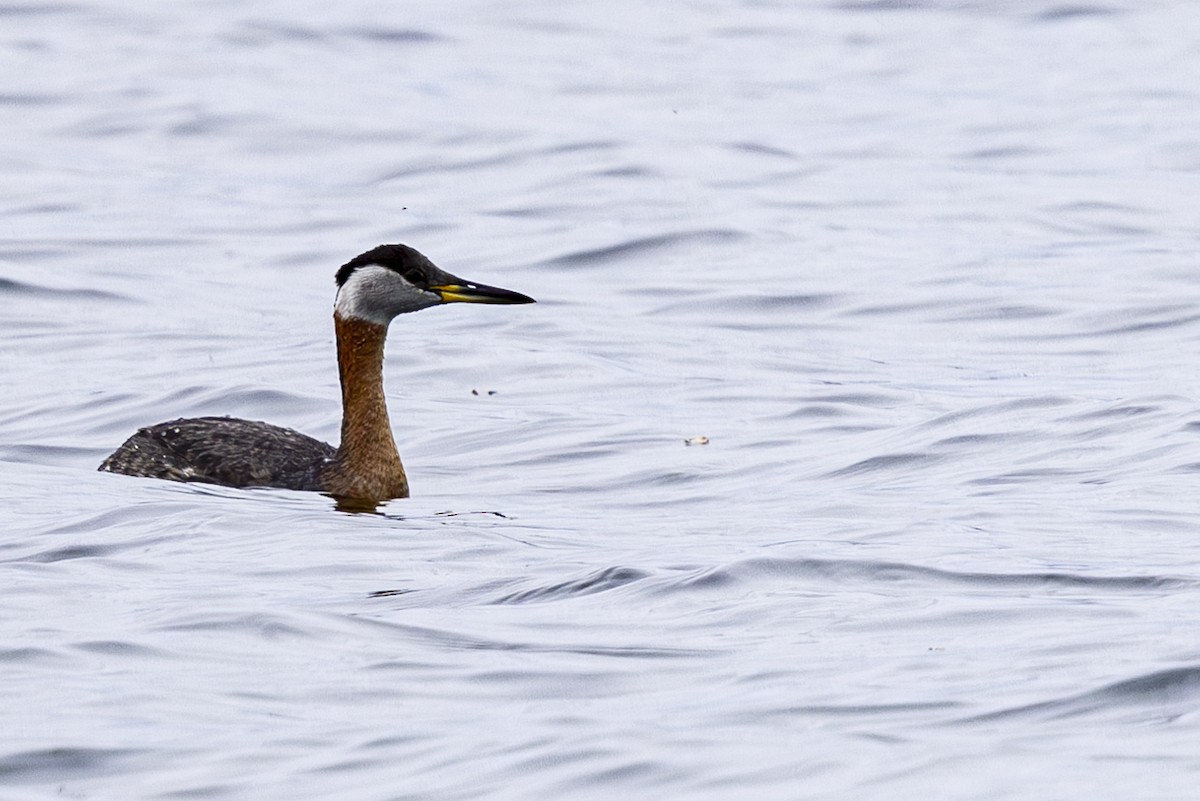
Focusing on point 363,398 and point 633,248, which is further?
point 633,248

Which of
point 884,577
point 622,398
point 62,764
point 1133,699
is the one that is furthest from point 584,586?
point 622,398

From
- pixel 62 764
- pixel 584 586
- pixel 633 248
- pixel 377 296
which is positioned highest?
pixel 377 296

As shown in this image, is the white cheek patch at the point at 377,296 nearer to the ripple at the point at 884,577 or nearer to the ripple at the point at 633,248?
the ripple at the point at 884,577

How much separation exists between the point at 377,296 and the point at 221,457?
3.92 feet

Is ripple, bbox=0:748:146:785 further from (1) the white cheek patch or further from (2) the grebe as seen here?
(1) the white cheek patch

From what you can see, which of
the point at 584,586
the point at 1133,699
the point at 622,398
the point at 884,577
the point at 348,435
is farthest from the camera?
the point at 622,398

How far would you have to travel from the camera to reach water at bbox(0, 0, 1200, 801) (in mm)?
7531

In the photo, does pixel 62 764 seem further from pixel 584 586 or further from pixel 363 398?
pixel 363 398

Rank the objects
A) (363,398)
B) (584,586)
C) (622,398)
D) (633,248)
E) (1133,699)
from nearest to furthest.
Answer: (1133,699), (584,586), (363,398), (622,398), (633,248)

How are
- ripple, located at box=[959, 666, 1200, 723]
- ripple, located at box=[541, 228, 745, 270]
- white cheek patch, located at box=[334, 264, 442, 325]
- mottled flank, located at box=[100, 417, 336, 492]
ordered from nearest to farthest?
ripple, located at box=[959, 666, 1200, 723], mottled flank, located at box=[100, 417, 336, 492], white cheek patch, located at box=[334, 264, 442, 325], ripple, located at box=[541, 228, 745, 270]

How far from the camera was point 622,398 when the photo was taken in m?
14.8

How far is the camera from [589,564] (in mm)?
9859

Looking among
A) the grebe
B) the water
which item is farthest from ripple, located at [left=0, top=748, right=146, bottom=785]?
the grebe

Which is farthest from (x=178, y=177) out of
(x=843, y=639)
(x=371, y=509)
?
(x=843, y=639)
